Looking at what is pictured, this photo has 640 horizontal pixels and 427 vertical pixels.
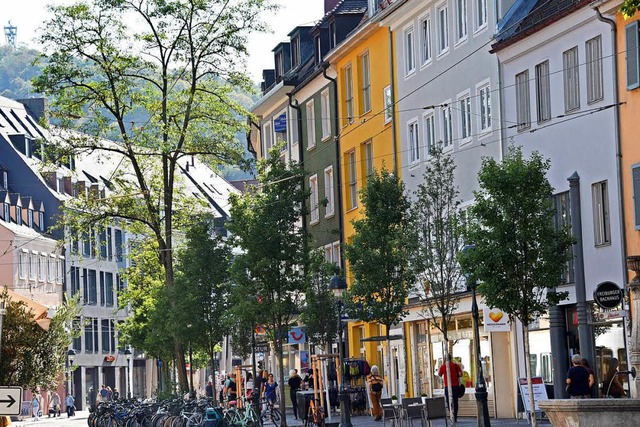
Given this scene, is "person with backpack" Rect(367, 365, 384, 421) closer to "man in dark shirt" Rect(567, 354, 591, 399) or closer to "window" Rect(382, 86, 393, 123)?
"window" Rect(382, 86, 393, 123)

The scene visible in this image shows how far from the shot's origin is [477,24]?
138 feet

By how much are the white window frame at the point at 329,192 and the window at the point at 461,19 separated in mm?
14869

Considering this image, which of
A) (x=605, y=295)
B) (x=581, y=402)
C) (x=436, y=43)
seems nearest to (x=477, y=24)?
(x=436, y=43)

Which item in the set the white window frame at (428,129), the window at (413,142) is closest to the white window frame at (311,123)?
the window at (413,142)

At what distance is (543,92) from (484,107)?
167 inches

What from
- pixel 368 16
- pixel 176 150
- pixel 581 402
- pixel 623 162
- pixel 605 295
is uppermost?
pixel 368 16

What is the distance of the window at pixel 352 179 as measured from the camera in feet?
181

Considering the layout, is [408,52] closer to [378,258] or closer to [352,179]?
[352,179]

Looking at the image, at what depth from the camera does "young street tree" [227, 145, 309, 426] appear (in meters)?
42.8

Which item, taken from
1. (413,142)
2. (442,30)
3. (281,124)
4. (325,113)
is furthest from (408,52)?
(281,124)

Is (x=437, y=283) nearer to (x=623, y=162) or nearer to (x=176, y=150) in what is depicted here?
(x=623, y=162)

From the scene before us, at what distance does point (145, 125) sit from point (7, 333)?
1791 cm

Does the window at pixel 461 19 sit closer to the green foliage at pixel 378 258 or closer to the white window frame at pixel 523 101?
the white window frame at pixel 523 101

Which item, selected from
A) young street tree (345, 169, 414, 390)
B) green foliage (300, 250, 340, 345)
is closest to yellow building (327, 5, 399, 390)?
green foliage (300, 250, 340, 345)
